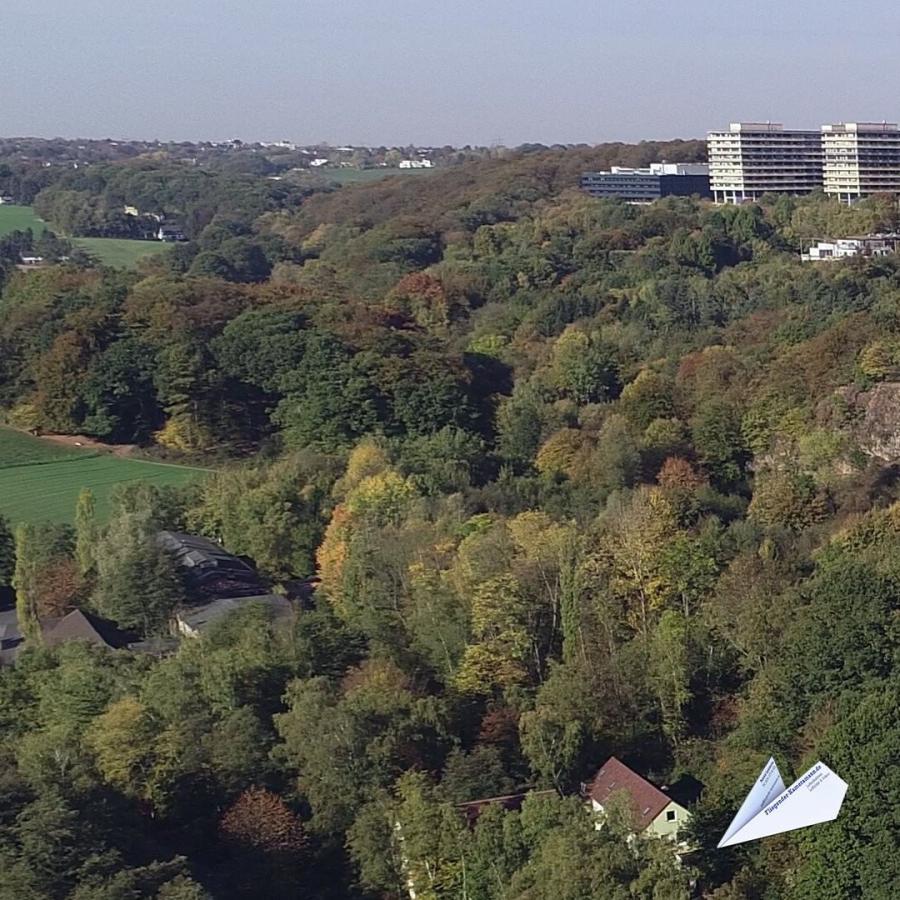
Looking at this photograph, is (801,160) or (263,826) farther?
(801,160)

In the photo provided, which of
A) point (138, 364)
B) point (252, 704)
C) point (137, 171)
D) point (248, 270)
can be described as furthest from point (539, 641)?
point (137, 171)

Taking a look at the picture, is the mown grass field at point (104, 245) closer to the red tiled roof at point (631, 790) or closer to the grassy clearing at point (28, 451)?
the grassy clearing at point (28, 451)

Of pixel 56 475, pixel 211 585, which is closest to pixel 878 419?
pixel 211 585

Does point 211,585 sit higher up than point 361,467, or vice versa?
point 361,467

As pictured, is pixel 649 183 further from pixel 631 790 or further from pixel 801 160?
pixel 631 790

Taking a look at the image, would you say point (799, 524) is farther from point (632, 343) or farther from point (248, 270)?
point (248, 270)

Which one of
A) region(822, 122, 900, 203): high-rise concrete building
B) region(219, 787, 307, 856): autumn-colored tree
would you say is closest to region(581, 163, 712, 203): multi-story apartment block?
region(822, 122, 900, 203): high-rise concrete building

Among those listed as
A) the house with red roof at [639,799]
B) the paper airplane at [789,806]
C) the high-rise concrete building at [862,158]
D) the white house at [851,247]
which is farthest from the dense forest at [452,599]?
the high-rise concrete building at [862,158]
